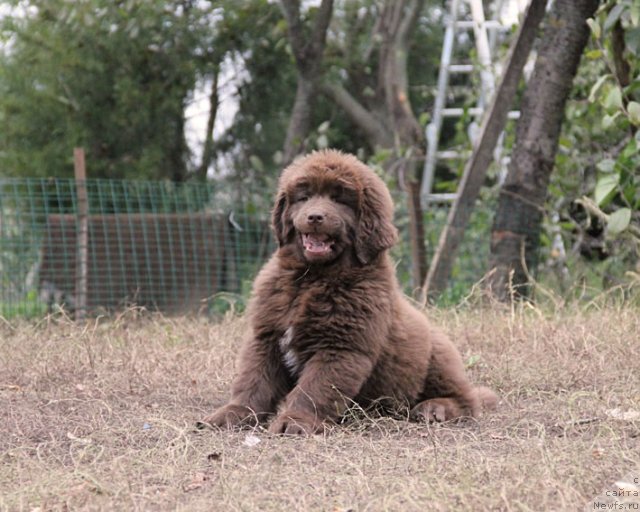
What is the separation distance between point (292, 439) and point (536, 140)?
4.58 metres

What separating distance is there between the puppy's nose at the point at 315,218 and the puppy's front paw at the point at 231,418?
2.65ft

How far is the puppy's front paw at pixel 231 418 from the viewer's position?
3.89m

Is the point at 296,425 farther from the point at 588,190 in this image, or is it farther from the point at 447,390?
the point at 588,190

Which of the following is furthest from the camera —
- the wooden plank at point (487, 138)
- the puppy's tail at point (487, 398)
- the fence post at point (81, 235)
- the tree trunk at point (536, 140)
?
the fence post at point (81, 235)

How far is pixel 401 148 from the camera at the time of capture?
9.05 meters

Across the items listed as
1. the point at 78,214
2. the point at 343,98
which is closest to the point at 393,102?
the point at 343,98

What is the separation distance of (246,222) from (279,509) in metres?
6.19

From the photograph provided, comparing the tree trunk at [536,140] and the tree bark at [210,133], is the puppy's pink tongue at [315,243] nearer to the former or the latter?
the tree trunk at [536,140]

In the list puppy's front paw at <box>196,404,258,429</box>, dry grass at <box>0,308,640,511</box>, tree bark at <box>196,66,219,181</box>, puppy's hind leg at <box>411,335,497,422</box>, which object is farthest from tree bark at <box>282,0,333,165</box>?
puppy's front paw at <box>196,404,258,429</box>

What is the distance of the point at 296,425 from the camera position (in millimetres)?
3707

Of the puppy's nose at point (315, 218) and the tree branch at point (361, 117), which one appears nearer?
the puppy's nose at point (315, 218)

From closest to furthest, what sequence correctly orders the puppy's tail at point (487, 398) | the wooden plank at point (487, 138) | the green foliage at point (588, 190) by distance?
1. the puppy's tail at point (487, 398)
2. the wooden plank at point (487, 138)
3. the green foliage at point (588, 190)

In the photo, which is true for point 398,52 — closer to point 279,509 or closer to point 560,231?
point 560,231

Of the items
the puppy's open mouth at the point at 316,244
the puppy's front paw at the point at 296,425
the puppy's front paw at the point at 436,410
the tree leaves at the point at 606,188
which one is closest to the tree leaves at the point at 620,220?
the tree leaves at the point at 606,188
